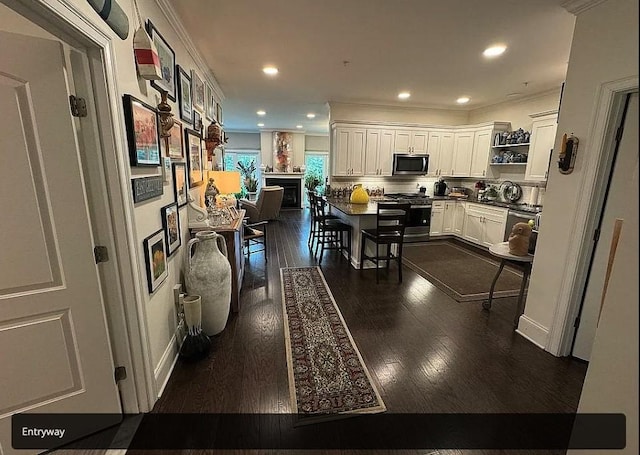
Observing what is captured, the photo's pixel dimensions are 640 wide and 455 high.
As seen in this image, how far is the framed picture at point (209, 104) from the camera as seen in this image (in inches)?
150

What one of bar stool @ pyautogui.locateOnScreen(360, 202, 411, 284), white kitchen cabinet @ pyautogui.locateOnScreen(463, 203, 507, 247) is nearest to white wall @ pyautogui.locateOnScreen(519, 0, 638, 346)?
Result: bar stool @ pyautogui.locateOnScreen(360, 202, 411, 284)

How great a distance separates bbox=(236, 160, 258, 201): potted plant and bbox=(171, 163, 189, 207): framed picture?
715 centimetres

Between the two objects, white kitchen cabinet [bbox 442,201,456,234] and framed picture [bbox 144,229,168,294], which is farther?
white kitchen cabinet [bbox 442,201,456,234]

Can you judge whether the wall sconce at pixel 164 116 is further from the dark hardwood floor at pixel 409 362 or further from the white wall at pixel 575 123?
the white wall at pixel 575 123

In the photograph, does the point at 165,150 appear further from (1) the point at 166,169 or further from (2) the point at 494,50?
(2) the point at 494,50

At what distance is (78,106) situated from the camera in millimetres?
1350

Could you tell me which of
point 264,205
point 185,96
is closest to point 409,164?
point 264,205

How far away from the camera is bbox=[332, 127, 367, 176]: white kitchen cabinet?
17.9 feet

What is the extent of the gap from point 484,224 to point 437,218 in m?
0.93

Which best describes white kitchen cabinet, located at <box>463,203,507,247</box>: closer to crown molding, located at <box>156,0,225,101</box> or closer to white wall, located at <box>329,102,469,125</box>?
white wall, located at <box>329,102,469,125</box>

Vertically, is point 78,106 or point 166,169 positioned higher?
point 78,106

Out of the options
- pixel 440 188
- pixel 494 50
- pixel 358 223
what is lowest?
pixel 358 223

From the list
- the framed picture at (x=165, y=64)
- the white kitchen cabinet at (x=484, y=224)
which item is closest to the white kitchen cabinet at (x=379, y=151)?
Result: the white kitchen cabinet at (x=484, y=224)

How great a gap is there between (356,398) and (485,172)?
17.1ft
